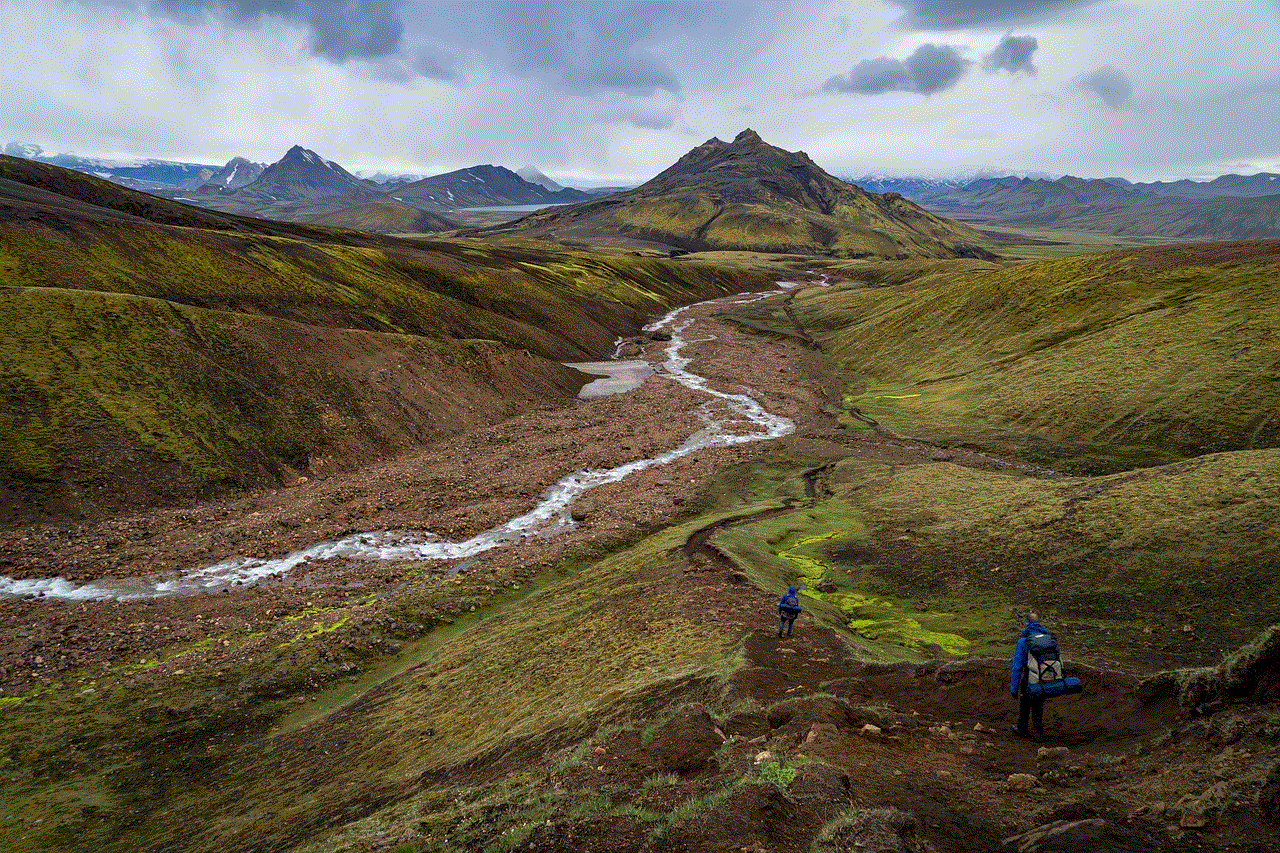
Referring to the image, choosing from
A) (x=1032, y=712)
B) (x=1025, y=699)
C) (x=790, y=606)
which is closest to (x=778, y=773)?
(x=1025, y=699)

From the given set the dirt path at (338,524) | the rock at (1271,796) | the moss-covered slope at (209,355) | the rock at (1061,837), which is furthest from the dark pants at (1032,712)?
the moss-covered slope at (209,355)

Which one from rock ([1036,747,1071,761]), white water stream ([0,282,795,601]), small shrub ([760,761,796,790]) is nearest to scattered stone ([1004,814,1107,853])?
rock ([1036,747,1071,761])

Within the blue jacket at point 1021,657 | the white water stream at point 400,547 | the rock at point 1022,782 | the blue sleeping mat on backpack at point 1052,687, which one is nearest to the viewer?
the rock at point 1022,782

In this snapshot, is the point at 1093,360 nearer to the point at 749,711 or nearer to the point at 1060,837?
the point at 749,711

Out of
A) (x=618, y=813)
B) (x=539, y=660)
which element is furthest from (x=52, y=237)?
(x=618, y=813)

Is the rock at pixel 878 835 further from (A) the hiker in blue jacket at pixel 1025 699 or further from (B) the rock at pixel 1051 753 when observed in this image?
(A) the hiker in blue jacket at pixel 1025 699

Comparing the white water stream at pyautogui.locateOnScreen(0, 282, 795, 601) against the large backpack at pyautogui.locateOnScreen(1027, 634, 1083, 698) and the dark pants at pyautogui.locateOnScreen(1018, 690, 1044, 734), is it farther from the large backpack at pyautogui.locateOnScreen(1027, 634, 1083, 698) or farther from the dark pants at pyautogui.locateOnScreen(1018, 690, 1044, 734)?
the large backpack at pyautogui.locateOnScreen(1027, 634, 1083, 698)

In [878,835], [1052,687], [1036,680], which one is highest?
[1036,680]

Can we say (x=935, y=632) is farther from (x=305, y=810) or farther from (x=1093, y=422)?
(x=1093, y=422)
